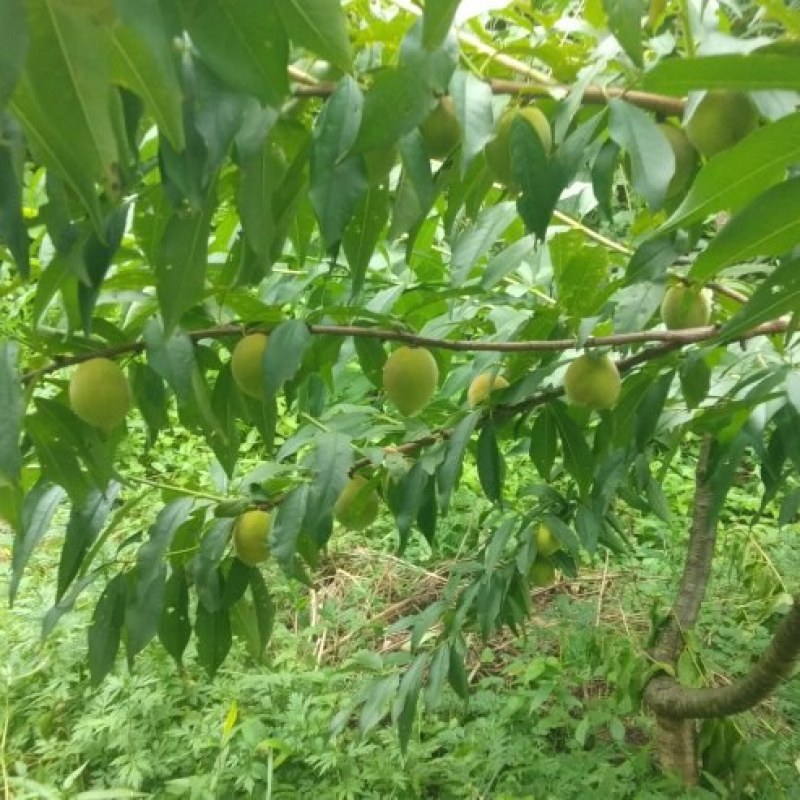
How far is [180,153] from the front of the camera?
443 millimetres

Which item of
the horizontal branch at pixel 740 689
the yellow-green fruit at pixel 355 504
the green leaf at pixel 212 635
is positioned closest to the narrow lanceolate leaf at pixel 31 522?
the green leaf at pixel 212 635

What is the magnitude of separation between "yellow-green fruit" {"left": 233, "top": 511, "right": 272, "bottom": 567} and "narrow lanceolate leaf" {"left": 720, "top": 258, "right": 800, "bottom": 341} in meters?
0.65

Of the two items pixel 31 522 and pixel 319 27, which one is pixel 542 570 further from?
pixel 319 27

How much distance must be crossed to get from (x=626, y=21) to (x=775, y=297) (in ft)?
0.58

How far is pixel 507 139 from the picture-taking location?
60 cm

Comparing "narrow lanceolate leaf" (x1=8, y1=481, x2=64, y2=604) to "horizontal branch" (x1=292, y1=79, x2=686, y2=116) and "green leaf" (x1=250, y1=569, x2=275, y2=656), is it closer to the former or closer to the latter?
"green leaf" (x1=250, y1=569, x2=275, y2=656)

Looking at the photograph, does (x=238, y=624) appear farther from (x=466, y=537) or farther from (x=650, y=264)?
(x=466, y=537)

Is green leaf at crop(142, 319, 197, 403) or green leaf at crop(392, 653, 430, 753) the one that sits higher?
green leaf at crop(142, 319, 197, 403)

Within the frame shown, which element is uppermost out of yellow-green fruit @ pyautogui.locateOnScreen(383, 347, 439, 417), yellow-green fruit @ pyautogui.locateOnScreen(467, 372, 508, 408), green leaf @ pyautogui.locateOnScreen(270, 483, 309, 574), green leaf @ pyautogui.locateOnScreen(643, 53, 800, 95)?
green leaf @ pyautogui.locateOnScreen(643, 53, 800, 95)

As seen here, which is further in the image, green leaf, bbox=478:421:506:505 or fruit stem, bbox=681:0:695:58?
green leaf, bbox=478:421:506:505

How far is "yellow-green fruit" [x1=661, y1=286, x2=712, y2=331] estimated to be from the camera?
837 mm

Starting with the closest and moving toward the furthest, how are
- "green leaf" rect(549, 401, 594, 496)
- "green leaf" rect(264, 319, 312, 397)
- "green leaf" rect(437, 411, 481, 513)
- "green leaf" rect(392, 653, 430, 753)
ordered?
"green leaf" rect(264, 319, 312, 397) < "green leaf" rect(437, 411, 481, 513) < "green leaf" rect(549, 401, 594, 496) < "green leaf" rect(392, 653, 430, 753)

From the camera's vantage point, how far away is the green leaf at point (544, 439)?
3.59 ft

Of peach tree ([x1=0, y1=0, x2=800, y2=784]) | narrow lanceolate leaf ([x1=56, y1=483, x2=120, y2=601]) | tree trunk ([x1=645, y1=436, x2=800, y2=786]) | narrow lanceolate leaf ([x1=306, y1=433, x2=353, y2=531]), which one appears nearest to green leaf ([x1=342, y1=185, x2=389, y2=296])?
peach tree ([x1=0, y1=0, x2=800, y2=784])
